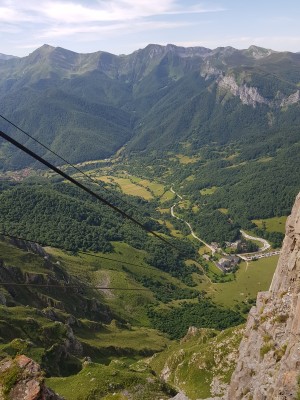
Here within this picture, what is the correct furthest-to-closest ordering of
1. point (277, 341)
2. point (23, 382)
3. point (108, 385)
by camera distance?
point (108, 385), point (277, 341), point (23, 382)

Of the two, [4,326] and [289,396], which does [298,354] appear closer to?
[289,396]

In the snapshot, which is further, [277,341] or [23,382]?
[277,341]

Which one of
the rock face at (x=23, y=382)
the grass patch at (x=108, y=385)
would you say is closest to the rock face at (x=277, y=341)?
the grass patch at (x=108, y=385)

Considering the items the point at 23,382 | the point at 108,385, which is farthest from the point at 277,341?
the point at 108,385

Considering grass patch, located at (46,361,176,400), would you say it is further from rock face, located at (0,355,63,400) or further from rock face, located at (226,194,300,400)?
rock face, located at (0,355,63,400)

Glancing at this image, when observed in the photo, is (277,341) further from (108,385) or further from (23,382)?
(108,385)

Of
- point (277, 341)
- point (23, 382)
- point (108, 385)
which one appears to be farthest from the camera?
point (108, 385)

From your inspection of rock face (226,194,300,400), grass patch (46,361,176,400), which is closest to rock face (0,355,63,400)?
rock face (226,194,300,400)
